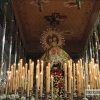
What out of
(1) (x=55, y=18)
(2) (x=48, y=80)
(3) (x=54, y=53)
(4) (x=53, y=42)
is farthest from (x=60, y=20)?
(2) (x=48, y=80)

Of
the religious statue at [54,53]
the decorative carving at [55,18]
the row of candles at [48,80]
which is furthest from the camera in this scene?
the decorative carving at [55,18]

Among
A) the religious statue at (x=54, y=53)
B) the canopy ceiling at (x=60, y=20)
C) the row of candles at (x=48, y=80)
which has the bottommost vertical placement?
the row of candles at (x=48, y=80)

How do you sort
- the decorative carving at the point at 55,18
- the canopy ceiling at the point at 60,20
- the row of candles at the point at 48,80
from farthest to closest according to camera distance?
1. the decorative carving at the point at 55,18
2. the canopy ceiling at the point at 60,20
3. the row of candles at the point at 48,80

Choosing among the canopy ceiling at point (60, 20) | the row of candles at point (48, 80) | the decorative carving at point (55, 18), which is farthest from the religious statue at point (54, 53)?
the row of candles at point (48, 80)

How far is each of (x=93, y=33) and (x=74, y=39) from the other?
188 centimetres

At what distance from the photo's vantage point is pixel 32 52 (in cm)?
996

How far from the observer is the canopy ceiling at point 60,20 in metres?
6.77

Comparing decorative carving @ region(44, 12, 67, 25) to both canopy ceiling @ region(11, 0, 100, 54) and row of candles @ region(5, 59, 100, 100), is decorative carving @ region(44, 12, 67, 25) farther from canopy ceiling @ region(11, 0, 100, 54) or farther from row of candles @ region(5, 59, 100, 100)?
row of candles @ region(5, 59, 100, 100)

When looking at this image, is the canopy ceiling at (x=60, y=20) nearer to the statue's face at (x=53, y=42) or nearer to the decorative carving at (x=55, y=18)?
the decorative carving at (x=55, y=18)

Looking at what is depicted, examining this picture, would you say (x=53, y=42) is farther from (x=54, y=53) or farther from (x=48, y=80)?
(x=48, y=80)

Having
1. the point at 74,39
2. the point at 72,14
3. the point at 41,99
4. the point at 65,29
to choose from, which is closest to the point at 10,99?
the point at 41,99

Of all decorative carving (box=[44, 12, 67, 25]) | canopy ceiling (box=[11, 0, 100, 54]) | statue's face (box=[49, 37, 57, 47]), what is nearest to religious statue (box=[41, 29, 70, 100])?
statue's face (box=[49, 37, 57, 47])

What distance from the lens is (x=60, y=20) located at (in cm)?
787

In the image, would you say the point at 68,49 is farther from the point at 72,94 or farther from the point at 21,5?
the point at 72,94
